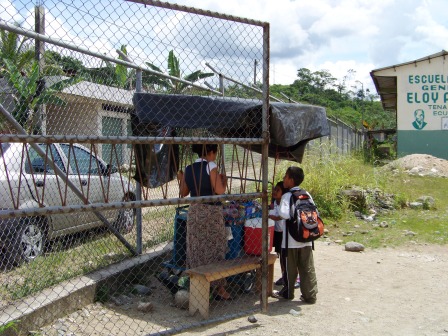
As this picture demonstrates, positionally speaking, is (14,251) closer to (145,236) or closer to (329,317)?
(145,236)

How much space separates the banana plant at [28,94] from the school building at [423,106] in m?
19.5

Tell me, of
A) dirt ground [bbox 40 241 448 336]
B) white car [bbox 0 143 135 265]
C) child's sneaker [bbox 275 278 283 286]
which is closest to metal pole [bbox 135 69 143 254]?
white car [bbox 0 143 135 265]

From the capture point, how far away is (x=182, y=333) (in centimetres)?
430

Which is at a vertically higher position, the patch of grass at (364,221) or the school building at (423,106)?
the school building at (423,106)

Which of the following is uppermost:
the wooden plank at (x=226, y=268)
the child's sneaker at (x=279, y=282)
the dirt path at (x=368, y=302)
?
the wooden plank at (x=226, y=268)

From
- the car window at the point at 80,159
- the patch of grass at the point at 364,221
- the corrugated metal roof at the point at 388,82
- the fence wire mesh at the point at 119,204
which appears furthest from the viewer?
the corrugated metal roof at the point at 388,82

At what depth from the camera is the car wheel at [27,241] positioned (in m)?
5.19

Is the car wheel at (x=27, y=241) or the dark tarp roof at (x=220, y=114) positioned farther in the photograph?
the car wheel at (x=27, y=241)

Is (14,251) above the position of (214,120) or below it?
below

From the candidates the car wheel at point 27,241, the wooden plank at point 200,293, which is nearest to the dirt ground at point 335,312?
the wooden plank at point 200,293

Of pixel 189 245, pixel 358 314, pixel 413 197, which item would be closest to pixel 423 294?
pixel 358 314

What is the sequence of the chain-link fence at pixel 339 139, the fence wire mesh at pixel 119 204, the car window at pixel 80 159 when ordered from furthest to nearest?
the chain-link fence at pixel 339 139 → the car window at pixel 80 159 → the fence wire mesh at pixel 119 204

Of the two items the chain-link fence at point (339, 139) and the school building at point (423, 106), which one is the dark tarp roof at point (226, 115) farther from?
the school building at point (423, 106)

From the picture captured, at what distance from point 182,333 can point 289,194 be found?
1.78 m
